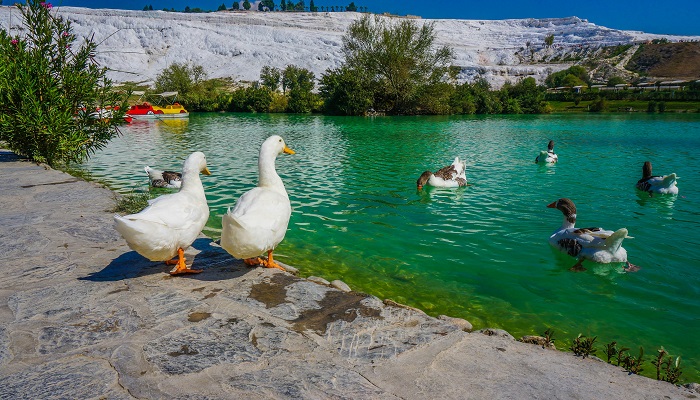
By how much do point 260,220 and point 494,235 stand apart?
6.26m

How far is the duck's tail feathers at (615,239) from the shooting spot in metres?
7.43

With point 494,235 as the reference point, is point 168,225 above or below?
above

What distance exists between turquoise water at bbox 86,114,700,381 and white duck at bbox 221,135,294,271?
73.2 inches

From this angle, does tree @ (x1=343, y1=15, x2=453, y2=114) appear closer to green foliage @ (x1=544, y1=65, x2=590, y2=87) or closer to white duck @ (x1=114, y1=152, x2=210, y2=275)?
white duck @ (x1=114, y1=152, x2=210, y2=275)

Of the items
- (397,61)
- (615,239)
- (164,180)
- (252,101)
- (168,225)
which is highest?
(397,61)

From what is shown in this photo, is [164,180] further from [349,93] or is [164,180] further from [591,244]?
[349,93]

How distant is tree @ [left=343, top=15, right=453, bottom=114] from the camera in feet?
219

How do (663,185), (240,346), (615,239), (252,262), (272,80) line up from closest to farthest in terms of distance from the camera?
1. (240,346)
2. (252,262)
3. (615,239)
4. (663,185)
5. (272,80)

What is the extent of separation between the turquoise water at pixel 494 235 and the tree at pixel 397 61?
47446mm

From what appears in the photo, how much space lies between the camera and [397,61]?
66.7 m

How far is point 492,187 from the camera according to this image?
49.7ft

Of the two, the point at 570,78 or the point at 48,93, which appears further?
the point at 570,78

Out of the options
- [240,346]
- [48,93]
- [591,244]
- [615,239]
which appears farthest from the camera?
[48,93]

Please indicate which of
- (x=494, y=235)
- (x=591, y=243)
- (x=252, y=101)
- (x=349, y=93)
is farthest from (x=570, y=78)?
(x=591, y=243)
